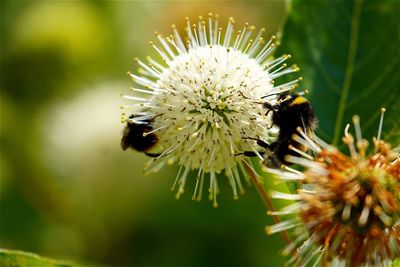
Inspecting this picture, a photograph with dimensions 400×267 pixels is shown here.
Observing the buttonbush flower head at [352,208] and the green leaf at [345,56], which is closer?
the buttonbush flower head at [352,208]

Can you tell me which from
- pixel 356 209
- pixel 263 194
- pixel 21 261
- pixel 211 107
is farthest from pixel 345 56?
pixel 21 261

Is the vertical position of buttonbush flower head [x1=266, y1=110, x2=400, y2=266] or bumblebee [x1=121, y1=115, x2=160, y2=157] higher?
bumblebee [x1=121, y1=115, x2=160, y2=157]

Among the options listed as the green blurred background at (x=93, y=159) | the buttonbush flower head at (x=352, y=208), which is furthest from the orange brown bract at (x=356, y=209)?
the green blurred background at (x=93, y=159)

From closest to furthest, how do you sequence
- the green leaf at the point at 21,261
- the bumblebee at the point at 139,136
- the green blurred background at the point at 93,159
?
the green leaf at the point at 21,261 → the bumblebee at the point at 139,136 → the green blurred background at the point at 93,159

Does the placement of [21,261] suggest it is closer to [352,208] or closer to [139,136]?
[139,136]

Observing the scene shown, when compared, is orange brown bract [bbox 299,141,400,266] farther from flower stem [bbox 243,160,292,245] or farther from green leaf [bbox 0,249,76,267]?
green leaf [bbox 0,249,76,267]

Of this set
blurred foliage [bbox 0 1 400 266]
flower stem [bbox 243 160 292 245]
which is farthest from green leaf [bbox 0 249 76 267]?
blurred foliage [bbox 0 1 400 266]

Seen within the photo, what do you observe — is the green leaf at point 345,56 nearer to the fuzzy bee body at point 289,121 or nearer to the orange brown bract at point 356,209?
the fuzzy bee body at point 289,121
